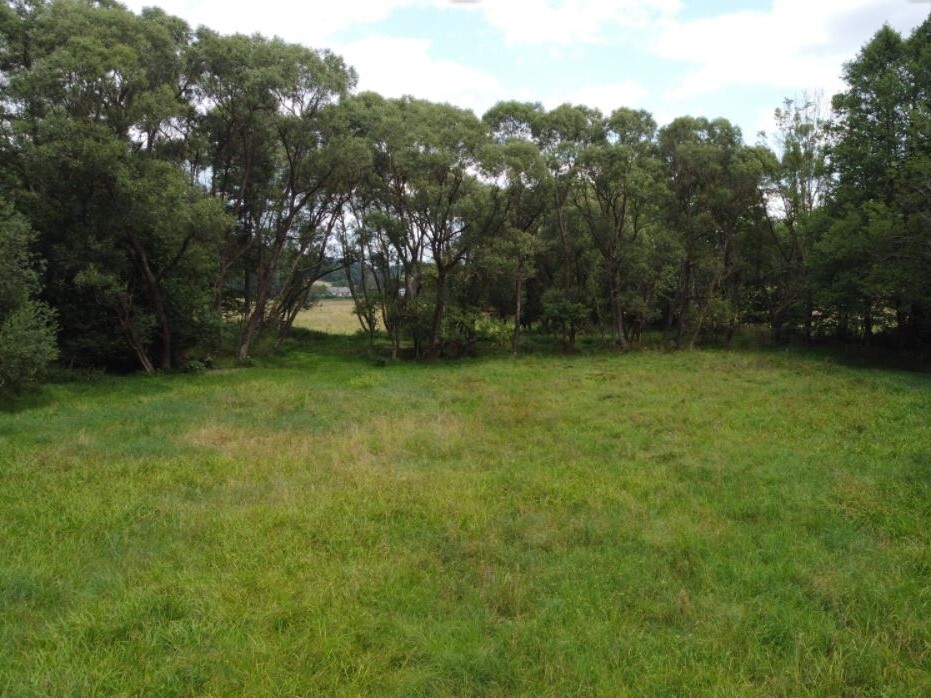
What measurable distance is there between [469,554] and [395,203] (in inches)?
825

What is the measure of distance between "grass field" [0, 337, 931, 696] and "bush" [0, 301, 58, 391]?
52.2 inches

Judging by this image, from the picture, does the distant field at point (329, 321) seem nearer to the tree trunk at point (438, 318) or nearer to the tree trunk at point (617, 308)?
the tree trunk at point (438, 318)

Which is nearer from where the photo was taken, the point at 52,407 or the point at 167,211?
the point at 52,407

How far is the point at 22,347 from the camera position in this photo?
14.2m

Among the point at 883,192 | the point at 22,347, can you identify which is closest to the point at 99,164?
the point at 22,347

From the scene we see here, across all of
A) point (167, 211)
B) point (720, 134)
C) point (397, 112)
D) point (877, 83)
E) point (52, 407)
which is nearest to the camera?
point (52, 407)

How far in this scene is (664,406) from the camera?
15203mm

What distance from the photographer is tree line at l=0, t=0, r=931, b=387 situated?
17.9 m

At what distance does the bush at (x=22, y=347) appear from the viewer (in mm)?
14156

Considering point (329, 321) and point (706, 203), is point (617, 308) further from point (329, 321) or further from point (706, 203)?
point (329, 321)

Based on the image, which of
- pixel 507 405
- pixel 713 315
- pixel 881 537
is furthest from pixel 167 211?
pixel 713 315

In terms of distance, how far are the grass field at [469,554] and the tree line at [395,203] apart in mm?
7989

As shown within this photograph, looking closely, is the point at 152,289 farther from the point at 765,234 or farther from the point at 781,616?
the point at 765,234

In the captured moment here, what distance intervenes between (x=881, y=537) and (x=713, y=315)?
24753mm
